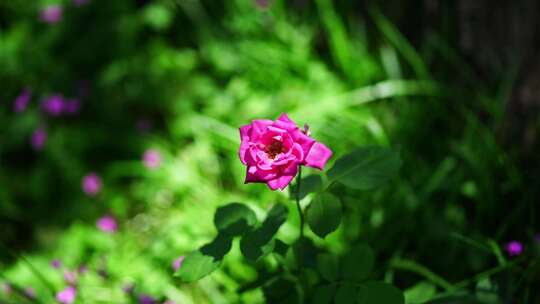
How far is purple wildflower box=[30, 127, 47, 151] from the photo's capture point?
223cm

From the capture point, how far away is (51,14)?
2.50m

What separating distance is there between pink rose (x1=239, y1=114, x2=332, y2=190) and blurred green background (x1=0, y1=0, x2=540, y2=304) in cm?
63

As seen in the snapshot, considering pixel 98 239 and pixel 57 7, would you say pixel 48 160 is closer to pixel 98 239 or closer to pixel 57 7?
pixel 98 239

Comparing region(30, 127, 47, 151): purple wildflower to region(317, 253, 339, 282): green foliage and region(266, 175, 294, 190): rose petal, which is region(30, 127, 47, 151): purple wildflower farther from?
region(266, 175, 294, 190): rose petal

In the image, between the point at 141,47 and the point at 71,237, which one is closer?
the point at 71,237

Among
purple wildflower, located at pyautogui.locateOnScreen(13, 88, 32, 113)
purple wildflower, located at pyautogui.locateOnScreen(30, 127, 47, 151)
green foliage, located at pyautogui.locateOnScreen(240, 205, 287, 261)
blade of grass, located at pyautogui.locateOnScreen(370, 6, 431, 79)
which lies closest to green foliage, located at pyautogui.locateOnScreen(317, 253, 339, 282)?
green foliage, located at pyautogui.locateOnScreen(240, 205, 287, 261)

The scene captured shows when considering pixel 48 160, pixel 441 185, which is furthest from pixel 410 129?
pixel 48 160

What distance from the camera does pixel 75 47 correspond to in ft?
8.29

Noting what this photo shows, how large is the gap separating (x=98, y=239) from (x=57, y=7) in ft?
4.00

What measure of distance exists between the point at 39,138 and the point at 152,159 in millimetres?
506

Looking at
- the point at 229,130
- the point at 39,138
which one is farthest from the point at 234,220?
the point at 39,138

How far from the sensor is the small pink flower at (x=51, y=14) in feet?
8.20

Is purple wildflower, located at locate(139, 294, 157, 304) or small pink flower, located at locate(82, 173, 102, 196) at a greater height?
small pink flower, located at locate(82, 173, 102, 196)

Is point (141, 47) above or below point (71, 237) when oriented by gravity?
above
